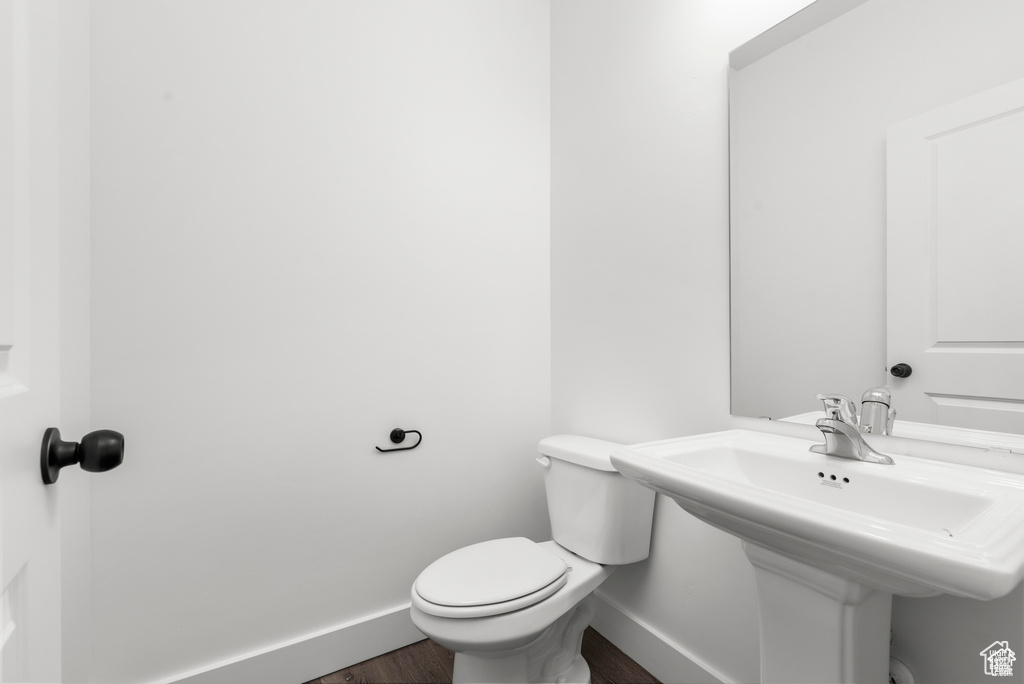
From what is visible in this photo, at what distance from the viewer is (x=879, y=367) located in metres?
1.08

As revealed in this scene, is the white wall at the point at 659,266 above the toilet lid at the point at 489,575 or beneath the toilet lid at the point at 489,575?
above

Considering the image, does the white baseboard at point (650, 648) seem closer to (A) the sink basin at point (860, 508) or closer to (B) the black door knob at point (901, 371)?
(A) the sink basin at point (860, 508)

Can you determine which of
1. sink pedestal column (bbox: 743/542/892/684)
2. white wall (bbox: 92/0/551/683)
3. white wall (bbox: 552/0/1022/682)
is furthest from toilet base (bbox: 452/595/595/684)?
sink pedestal column (bbox: 743/542/892/684)

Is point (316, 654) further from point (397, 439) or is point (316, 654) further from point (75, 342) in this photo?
point (75, 342)

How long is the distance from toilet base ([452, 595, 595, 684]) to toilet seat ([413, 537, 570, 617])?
15cm

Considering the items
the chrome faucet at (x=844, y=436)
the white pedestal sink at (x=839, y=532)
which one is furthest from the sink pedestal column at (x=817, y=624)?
the chrome faucet at (x=844, y=436)

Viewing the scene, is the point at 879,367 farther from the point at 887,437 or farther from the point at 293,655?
the point at 293,655

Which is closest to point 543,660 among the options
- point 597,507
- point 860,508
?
point 597,507

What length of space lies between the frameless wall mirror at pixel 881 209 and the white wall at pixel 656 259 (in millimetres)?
89

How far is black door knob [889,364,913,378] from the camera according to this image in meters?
1.04

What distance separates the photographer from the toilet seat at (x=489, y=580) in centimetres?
121

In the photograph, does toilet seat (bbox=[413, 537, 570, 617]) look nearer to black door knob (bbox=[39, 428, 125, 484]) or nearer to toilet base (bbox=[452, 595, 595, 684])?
toilet base (bbox=[452, 595, 595, 684])

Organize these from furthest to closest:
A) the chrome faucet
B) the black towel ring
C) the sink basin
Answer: the black towel ring < the chrome faucet < the sink basin

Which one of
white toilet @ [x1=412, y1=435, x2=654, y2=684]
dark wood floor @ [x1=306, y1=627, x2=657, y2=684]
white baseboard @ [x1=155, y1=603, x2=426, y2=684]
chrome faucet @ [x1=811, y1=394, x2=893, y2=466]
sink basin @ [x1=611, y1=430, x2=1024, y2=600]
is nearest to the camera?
sink basin @ [x1=611, y1=430, x2=1024, y2=600]
